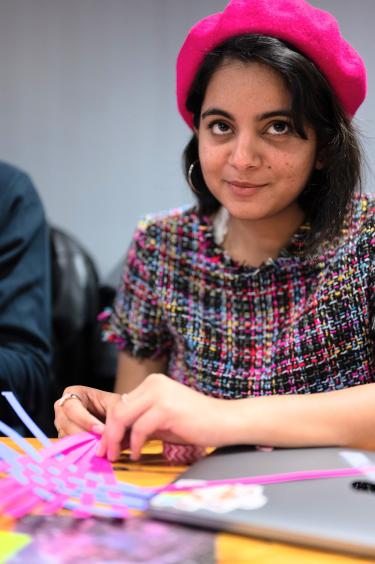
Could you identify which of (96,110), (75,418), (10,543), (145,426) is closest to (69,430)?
(75,418)

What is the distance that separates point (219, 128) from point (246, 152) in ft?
0.26

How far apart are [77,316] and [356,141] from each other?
0.82 meters

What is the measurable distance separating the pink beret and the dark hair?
0.01 meters

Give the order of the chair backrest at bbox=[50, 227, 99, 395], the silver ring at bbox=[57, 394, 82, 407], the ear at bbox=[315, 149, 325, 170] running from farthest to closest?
1. the chair backrest at bbox=[50, 227, 99, 395]
2. the ear at bbox=[315, 149, 325, 170]
3. the silver ring at bbox=[57, 394, 82, 407]

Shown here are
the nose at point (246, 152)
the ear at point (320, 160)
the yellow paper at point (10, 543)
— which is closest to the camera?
the yellow paper at point (10, 543)

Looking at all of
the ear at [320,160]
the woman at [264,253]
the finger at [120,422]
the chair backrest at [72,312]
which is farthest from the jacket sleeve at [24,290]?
the ear at [320,160]

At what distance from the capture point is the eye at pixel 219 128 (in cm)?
101

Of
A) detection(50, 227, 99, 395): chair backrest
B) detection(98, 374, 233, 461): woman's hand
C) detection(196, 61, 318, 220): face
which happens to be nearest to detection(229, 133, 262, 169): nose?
detection(196, 61, 318, 220): face

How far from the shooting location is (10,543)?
0.52m

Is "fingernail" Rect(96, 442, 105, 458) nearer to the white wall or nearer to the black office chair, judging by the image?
the black office chair

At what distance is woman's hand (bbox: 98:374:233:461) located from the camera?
723 mm

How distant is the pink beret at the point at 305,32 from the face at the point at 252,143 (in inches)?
2.0

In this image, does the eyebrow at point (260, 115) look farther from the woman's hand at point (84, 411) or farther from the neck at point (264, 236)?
the woman's hand at point (84, 411)

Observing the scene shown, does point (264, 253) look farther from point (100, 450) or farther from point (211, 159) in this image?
point (100, 450)
